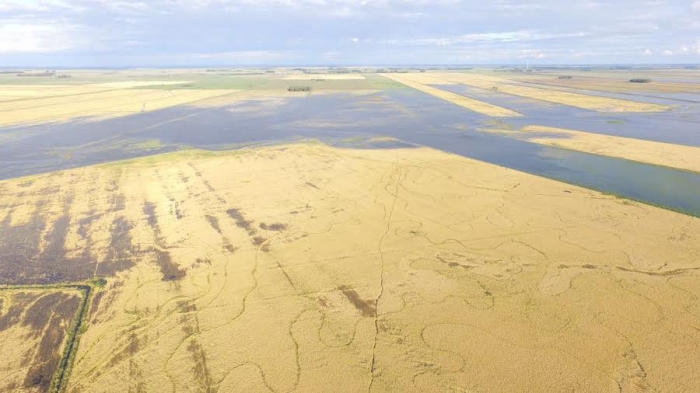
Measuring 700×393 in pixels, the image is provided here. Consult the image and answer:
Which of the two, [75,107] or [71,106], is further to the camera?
[71,106]

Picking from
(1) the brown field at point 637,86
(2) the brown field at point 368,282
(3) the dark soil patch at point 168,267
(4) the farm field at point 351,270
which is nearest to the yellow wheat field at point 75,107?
(4) the farm field at point 351,270

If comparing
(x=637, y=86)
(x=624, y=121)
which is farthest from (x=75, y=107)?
(x=637, y=86)

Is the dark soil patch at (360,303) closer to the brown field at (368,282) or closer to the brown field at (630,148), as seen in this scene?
the brown field at (368,282)

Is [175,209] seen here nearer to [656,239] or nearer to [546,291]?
[546,291]

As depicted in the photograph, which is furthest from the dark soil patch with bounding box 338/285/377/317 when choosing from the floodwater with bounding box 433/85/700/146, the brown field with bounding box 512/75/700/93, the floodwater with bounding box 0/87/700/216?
the brown field with bounding box 512/75/700/93

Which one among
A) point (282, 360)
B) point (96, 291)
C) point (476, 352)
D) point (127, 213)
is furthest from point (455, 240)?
point (127, 213)

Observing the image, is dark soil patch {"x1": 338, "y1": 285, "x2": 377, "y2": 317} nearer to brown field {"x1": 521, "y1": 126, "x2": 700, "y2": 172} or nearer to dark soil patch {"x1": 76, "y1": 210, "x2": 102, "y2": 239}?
dark soil patch {"x1": 76, "y1": 210, "x2": 102, "y2": 239}

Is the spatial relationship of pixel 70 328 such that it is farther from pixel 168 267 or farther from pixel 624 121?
pixel 624 121
